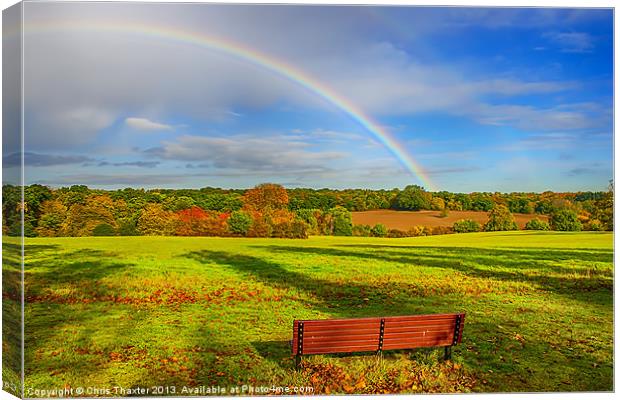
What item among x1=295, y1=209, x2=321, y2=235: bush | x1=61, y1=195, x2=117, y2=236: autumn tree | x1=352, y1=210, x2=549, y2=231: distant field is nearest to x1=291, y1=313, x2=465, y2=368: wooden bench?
x1=352, y1=210, x2=549, y2=231: distant field

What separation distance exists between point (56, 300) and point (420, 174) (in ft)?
26.5

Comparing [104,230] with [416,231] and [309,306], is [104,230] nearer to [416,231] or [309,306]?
[309,306]

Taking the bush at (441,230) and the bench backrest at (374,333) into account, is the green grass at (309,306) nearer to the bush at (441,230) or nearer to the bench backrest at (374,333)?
the bush at (441,230)

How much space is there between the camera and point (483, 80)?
39.0ft

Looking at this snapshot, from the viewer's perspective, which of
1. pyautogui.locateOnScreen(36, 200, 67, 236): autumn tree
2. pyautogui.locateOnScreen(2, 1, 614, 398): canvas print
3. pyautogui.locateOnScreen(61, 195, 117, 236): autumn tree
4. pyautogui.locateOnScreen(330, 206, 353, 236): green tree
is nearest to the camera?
pyautogui.locateOnScreen(2, 1, 614, 398): canvas print

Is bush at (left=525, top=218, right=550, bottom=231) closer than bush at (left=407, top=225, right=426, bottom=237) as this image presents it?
Yes

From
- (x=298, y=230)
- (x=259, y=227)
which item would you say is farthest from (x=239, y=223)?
(x=298, y=230)

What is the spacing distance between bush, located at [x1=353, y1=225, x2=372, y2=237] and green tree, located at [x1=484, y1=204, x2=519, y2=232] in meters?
3.02

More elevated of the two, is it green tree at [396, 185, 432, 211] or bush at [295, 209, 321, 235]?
green tree at [396, 185, 432, 211]

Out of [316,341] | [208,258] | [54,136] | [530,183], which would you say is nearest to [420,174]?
[530,183]

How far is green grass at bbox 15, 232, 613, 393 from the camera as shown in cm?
767

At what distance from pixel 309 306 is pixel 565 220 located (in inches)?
288

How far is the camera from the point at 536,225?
14320mm

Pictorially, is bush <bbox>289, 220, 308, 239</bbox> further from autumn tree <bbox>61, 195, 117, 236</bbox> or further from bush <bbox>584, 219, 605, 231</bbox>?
bush <bbox>584, 219, 605, 231</bbox>
